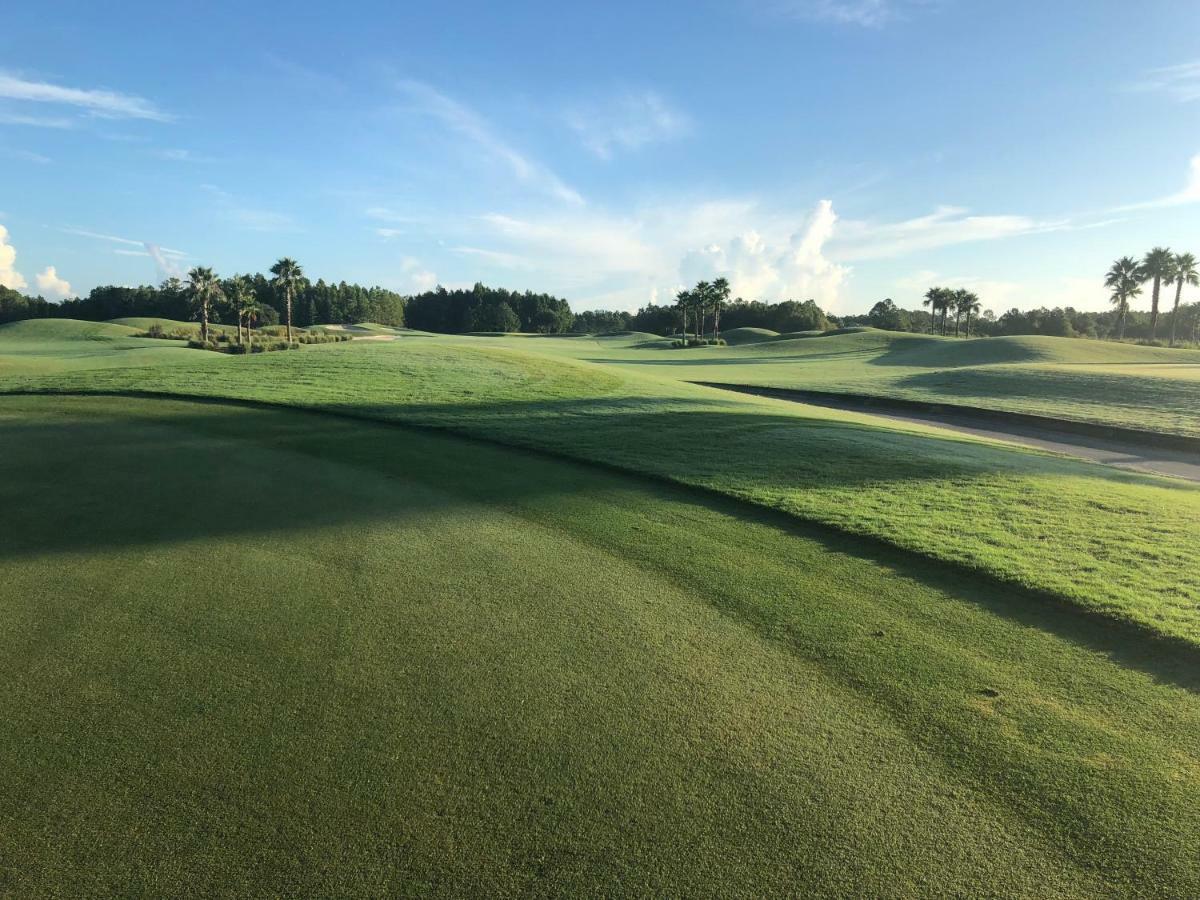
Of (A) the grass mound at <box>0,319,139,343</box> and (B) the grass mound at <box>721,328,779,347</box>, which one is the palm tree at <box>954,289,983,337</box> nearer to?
(B) the grass mound at <box>721,328,779,347</box>

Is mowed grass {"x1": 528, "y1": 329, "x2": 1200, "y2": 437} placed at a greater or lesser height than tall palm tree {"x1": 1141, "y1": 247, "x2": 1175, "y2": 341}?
lesser

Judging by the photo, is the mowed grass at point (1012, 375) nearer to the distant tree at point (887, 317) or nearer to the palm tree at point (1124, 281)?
the palm tree at point (1124, 281)

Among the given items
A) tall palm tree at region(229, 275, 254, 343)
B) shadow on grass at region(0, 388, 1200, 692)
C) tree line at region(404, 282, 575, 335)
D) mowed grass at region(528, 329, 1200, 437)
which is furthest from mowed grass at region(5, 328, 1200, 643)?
tree line at region(404, 282, 575, 335)

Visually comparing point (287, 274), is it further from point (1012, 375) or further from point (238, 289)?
point (1012, 375)

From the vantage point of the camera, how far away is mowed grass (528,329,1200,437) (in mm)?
25625

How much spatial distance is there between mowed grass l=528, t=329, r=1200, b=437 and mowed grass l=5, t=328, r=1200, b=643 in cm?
1268

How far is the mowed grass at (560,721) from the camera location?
3.11 metres

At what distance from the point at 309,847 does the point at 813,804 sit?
7.97ft

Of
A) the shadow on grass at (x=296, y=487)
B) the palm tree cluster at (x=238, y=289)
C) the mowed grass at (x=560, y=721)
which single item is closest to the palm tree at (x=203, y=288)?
the palm tree cluster at (x=238, y=289)

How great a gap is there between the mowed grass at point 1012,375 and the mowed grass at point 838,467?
12675 millimetres

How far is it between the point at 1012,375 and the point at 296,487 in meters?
35.2

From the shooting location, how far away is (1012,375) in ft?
112

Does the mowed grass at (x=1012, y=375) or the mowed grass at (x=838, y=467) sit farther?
the mowed grass at (x=1012, y=375)

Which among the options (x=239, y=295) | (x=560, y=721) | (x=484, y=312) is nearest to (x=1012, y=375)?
(x=560, y=721)
